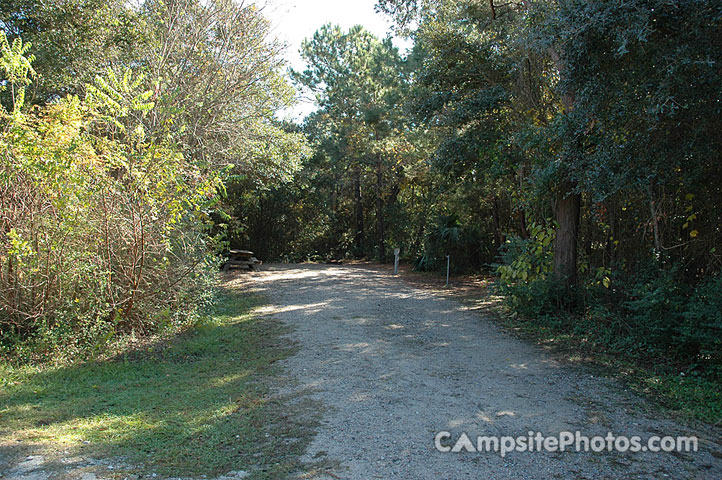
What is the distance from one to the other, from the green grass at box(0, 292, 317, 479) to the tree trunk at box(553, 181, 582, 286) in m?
4.99

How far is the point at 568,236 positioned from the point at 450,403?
5.30 meters

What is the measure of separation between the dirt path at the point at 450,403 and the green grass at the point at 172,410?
35 centimetres

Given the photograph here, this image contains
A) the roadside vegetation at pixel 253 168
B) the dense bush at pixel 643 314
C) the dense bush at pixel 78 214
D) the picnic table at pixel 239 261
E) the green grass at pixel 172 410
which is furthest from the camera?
the picnic table at pixel 239 261

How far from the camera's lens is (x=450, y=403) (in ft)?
15.8

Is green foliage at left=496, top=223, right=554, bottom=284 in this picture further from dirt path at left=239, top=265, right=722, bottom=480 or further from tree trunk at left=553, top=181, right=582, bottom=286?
dirt path at left=239, top=265, right=722, bottom=480

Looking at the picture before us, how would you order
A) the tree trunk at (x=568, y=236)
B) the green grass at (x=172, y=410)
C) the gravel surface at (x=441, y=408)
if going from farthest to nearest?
1. the tree trunk at (x=568, y=236)
2. the green grass at (x=172, y=410)
3. the gravel surface at (x=441, y=408)

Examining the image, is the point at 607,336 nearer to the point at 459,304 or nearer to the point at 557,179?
the point at 557,179

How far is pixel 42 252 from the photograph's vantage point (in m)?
6.75

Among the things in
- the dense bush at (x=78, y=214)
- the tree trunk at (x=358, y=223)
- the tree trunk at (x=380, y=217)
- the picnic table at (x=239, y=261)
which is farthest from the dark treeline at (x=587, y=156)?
the tree trunk at (x=358, y=223)

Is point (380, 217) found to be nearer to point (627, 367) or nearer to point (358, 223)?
point (358, 223)

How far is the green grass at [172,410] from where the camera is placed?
3.75 meters

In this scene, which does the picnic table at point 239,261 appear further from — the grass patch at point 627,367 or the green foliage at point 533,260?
the grass patch at point 627,367

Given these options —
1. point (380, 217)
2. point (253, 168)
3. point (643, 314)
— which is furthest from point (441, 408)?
point (380, 217)

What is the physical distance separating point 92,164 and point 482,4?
8.70 m
